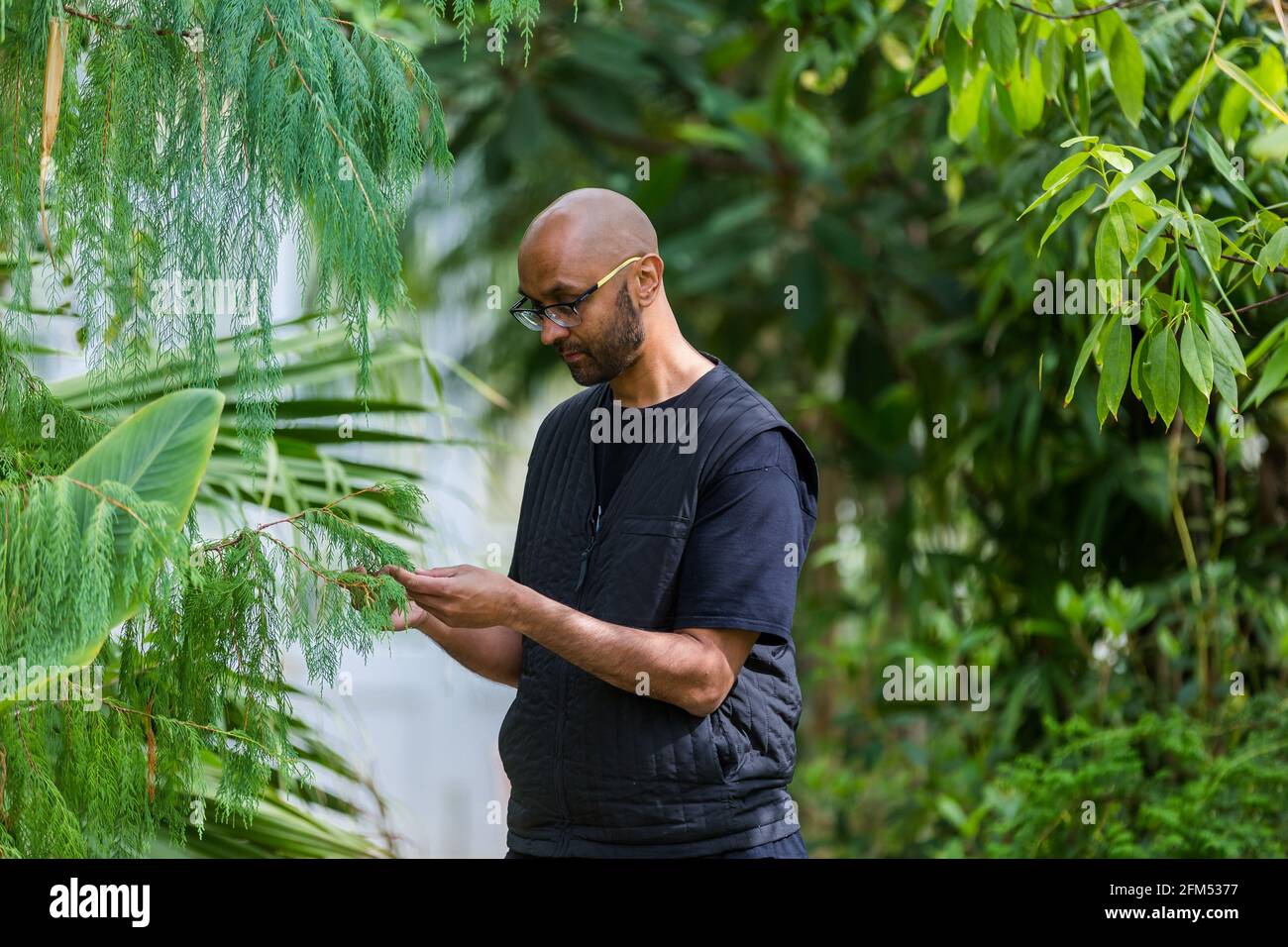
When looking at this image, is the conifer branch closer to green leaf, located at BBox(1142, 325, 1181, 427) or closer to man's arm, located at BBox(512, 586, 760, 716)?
man's arm, located at BBox(512, 586, 760, 716)

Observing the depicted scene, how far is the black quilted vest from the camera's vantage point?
1861 mm

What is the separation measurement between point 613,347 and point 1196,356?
731 mm

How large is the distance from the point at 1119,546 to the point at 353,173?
114 inches

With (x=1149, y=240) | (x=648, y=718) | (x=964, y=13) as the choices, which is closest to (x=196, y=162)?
(x=648, y=718)

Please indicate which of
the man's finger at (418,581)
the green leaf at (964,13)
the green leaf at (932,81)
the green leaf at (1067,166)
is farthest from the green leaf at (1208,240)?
the man's finger at (418,581)

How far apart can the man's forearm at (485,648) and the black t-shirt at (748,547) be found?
0.31 meters

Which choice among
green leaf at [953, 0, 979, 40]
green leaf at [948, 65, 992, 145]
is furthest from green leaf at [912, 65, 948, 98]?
green leaf at [953, 0, 979, 40]

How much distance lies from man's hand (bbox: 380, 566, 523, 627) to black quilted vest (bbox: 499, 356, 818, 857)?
0.21 meters

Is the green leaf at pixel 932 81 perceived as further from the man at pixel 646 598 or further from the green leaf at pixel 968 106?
the man at pixel 646 598

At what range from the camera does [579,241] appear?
1934 mm
